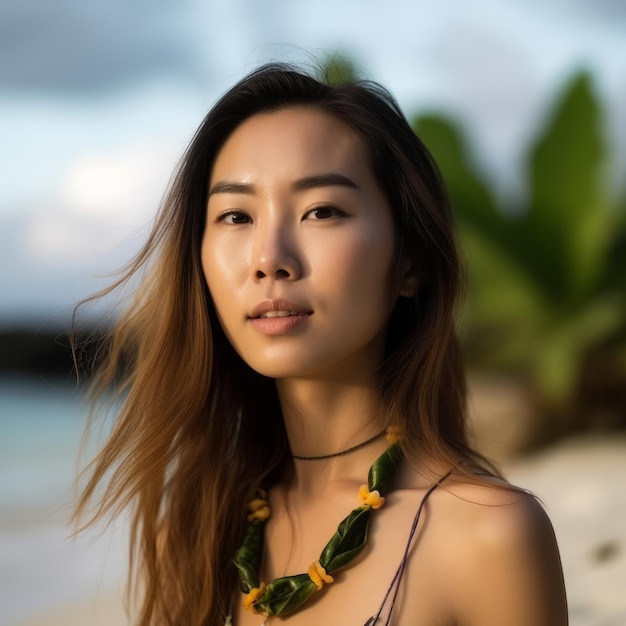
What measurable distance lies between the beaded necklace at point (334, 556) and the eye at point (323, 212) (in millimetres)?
551

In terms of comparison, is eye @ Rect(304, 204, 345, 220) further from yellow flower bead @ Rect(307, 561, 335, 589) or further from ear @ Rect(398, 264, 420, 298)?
yellow flower bead @ Rect(307, 561, 335, 589)

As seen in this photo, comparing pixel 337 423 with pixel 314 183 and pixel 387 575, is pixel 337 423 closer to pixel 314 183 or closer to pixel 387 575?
pixel 387 575

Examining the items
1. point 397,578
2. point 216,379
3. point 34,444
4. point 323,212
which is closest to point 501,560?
point 397,578

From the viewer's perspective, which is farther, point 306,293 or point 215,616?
point 215,616

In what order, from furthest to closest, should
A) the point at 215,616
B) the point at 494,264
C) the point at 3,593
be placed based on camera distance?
the point at 494,264, the point at 3,593, the point at 215,616

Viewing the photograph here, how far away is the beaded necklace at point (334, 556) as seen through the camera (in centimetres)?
228

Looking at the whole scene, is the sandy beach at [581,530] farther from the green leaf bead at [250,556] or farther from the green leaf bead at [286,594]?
the green leaf bead at [250,556]

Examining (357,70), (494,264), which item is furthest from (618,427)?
(357,70)

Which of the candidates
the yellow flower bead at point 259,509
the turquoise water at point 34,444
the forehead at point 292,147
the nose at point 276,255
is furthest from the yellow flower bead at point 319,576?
the turquoise water at point 34,444

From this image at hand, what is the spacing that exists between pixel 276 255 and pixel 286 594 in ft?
2.60

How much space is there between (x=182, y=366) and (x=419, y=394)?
63cm

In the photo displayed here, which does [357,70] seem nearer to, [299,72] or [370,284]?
[299,72]

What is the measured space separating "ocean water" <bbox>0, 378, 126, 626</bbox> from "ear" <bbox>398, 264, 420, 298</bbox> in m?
1.00

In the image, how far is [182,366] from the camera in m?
2.62
